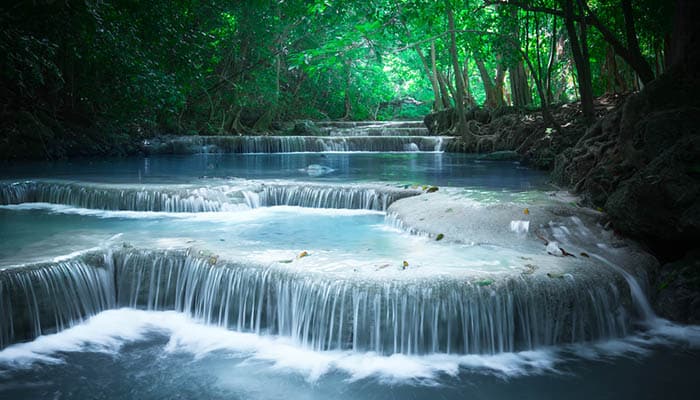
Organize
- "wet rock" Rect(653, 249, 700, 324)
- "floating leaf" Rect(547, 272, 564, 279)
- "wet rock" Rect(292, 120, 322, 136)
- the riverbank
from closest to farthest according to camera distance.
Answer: "floating leaf" Rect(547, 272, 564, 279) < "wet rock" Rect(653, 249, 700, 324) < the riverbank < "wet rock" Rect(292, 120, 322, 136)

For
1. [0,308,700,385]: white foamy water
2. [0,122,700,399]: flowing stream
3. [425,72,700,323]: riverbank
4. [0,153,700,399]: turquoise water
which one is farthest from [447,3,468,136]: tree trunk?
Result: [0,308,700,385]: white foamy water

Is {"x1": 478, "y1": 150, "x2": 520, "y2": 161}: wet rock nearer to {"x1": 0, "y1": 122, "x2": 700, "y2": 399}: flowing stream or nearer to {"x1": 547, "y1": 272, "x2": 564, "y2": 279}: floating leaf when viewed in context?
{"x1": 0, "y1": 122, "x2": 700, "y2": 399}: flowing stream

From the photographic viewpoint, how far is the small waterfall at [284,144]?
813 inches

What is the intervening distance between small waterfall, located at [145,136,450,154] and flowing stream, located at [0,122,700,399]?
42.1ft

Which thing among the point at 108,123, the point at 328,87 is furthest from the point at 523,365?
the point at 328,87

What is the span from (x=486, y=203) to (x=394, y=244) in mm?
1825

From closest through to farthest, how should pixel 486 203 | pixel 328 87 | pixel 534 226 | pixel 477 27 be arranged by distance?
pixel 534 226
pixel 486 203
pixel 477 27
pixel 328 87

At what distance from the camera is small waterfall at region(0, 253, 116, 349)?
17.4 ft

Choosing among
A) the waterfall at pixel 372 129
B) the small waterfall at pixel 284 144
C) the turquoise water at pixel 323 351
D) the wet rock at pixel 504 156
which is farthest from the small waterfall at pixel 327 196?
the waterfall at pixel 372 129

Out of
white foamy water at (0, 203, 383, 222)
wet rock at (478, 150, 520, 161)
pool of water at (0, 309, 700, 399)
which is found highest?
wet rock at (478, 150, 520, 161)

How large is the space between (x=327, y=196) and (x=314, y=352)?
17.0ft

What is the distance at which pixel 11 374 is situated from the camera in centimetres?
473

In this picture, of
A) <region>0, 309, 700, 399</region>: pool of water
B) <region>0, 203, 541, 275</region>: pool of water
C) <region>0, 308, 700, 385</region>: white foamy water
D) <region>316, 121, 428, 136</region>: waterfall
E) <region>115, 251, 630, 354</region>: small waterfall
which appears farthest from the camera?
<region>316, 121, 428, 136</region>: waterfall

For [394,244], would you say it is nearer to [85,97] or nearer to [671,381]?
[671,381]
